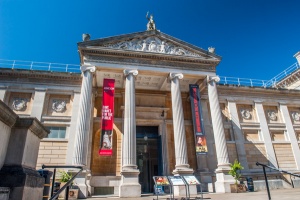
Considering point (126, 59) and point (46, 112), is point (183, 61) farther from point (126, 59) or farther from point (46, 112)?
point (46, 112)

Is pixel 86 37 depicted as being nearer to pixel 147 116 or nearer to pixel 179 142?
pixel 147 116

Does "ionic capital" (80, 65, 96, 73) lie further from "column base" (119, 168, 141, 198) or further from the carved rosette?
the carved rosette

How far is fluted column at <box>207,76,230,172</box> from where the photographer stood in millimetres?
15916

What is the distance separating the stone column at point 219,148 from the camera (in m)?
15.2

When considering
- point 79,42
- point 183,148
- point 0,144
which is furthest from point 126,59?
point 0,144

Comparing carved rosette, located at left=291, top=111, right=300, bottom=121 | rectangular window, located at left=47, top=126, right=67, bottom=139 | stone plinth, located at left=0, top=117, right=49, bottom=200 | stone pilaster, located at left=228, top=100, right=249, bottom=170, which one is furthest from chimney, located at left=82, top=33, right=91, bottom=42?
carved rosette, located at left=291, top=111, right=300, bottom=121

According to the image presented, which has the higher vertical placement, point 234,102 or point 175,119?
point 234,102

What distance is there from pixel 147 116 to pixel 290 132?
50.5 ft

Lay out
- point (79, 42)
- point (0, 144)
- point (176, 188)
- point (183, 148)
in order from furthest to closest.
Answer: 1. point (79, 42)
2. point (183, 148)
3. point (176, 188)
4. point (0, 144)

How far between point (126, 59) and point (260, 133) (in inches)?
612

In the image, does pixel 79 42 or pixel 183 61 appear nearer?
pixel 79 42

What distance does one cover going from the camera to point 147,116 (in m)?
20.1

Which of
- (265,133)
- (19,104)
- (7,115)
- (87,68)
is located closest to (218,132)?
(265,133)

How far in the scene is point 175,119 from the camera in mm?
16406
